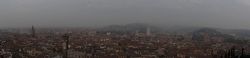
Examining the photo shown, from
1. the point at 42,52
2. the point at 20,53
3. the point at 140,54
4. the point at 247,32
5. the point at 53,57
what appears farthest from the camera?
the point at 247,32

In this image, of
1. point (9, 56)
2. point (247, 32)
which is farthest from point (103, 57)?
point (247, 32)

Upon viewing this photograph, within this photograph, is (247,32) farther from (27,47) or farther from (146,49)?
(27,47)

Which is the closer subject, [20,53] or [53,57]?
[53,57]

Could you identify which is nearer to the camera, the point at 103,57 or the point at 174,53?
the point at 103,57

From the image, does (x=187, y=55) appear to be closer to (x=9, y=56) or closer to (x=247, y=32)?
(x=9, y=56)

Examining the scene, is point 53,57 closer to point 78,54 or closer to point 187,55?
point 78,54

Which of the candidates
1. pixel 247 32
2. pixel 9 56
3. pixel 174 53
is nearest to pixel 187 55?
pixel 174 53

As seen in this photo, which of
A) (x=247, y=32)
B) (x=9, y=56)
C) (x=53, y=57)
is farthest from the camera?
(x=247, y=32)

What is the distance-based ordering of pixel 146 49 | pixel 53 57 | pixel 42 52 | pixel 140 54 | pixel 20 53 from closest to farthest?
1. pixel 53 57
2. pixel 20 53
3. pixel 42 52
4. pixel 140 54
5. pixel 146 49

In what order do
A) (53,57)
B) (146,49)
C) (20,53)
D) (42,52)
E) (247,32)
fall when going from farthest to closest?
(247,32), (146,49), (42,52), (20,53), (53,57)
